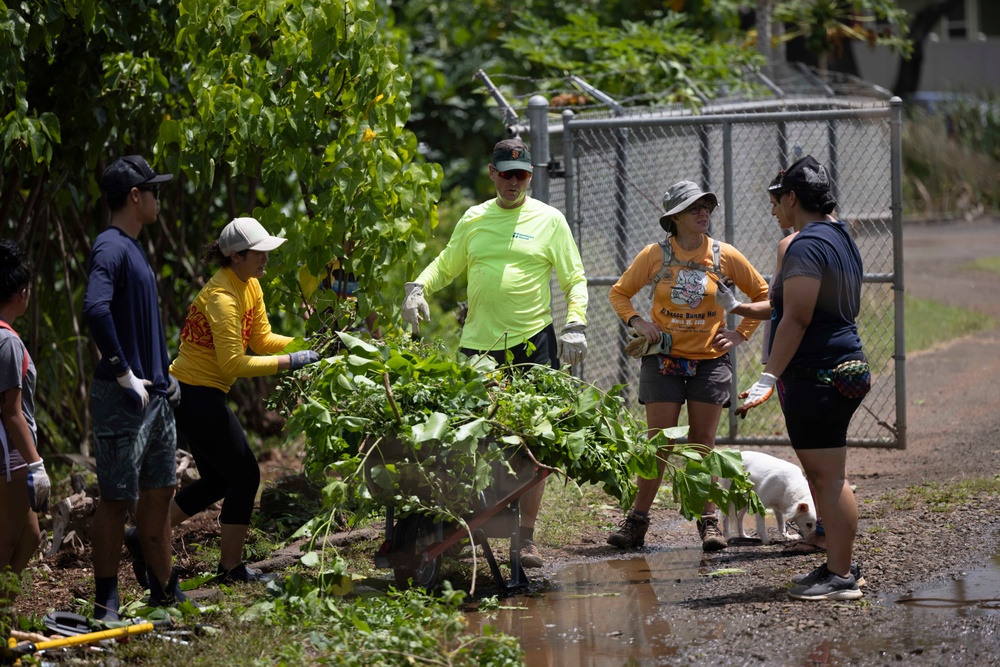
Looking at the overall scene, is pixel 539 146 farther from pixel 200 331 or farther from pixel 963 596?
pixel 963 596

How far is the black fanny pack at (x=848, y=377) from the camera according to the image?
5.03 m

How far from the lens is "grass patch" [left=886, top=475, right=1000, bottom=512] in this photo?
666cm

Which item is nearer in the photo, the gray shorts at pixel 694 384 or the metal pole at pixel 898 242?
the gray shorts at pixel 694 384

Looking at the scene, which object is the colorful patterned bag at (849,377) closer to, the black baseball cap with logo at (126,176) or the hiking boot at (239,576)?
the hiking boot at (239,576)

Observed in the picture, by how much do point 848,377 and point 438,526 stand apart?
1.94 metres

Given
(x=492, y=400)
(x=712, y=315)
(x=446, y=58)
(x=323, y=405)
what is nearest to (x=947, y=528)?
(x=712, y=315)

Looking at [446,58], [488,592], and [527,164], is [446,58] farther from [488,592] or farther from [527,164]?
[488,592]

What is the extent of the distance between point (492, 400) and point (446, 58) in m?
14.2

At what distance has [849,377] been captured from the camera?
198 inches

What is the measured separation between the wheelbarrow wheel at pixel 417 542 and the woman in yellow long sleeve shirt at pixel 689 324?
53.4 inches

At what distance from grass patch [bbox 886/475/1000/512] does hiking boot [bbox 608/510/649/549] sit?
1543 millimetres

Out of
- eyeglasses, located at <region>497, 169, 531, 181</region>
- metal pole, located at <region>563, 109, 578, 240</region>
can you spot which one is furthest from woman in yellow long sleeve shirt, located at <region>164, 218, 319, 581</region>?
metal pole, located at <region>563, 109, 578, 240</region>

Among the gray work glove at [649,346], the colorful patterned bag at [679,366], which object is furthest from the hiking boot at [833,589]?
the gray work glove at [649,346]

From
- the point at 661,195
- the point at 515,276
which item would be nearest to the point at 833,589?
the point at 515,276
